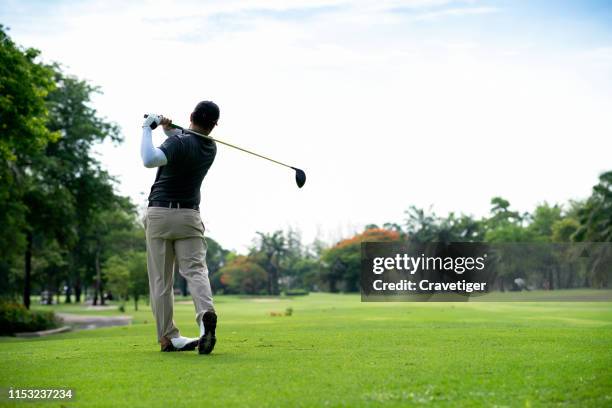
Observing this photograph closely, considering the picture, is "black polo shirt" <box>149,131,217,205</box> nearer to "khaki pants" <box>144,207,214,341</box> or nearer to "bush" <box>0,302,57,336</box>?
"khaki pants" <box>144,207,214,341</box>

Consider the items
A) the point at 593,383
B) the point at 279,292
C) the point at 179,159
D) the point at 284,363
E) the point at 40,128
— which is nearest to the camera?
the point at 593,383

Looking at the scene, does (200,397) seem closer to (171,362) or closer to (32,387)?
(32,387)

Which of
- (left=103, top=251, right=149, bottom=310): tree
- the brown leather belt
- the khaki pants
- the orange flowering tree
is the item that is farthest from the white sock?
the orange flowering tree

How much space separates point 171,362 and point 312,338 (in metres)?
3.04

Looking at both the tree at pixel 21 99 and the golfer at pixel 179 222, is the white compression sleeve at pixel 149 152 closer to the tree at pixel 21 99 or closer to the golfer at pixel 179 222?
the golfer at pixel 179 222

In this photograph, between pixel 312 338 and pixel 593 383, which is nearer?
pixel 593 383

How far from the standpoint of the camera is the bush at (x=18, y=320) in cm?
2855

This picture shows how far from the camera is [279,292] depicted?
134 metres

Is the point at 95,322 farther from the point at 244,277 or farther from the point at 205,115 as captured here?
the point at 244,277

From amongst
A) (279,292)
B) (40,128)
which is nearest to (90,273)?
(279,292)

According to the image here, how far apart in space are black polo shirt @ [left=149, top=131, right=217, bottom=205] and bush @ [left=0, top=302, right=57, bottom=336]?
22.6 m

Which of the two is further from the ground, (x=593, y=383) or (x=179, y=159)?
(x=179, y=159)

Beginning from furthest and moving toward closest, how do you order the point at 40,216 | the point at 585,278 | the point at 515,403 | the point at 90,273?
1. the point at 90,273
2. the point at 585,278
3. the point at 40,216
4. the point at 515,403

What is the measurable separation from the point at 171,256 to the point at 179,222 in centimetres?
47
